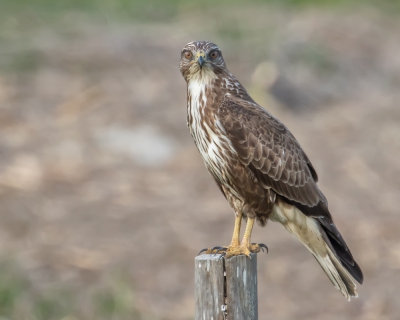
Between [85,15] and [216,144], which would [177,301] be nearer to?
[216,144]

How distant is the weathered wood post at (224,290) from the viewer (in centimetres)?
459

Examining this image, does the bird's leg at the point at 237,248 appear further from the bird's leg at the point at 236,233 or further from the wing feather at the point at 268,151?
the wing feather at the point at 268,151

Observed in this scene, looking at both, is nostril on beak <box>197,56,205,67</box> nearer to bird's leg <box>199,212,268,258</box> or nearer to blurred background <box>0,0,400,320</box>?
bird's leg <box>199,212,268,258</box>

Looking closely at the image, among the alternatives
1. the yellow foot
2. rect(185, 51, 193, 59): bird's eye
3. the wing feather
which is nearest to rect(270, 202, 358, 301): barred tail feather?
the wing feather

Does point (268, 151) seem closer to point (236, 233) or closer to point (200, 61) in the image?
point (236, 233)

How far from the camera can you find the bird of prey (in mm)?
5621

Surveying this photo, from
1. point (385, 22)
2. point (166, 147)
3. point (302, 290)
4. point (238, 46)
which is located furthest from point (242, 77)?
point (385, 22)

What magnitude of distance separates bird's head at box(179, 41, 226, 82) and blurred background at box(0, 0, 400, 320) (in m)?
3.53

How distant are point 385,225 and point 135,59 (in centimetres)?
478

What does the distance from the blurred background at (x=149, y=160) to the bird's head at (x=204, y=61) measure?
3.53 m

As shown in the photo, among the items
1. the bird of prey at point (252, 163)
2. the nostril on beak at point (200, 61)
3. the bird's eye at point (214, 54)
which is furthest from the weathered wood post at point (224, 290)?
the bird's eye at point (214, 54)

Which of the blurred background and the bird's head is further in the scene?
the blurred background

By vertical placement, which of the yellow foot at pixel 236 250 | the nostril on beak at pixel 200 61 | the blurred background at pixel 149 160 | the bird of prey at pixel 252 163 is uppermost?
the blurred background at pixel 149 160

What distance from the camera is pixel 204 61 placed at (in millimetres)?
5703
